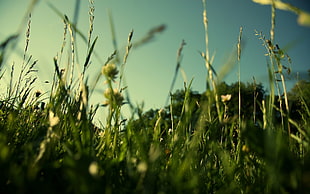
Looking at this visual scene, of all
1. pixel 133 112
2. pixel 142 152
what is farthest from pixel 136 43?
pixel 142 152

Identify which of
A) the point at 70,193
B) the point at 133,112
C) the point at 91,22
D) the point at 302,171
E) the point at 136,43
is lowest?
the point at 70,193

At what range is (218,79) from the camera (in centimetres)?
82

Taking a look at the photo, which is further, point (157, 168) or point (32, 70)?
point (32, 70)

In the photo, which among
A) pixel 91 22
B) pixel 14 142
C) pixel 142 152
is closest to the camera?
pixel 142 152

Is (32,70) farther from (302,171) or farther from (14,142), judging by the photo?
(302,171)

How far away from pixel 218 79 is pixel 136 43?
0.30 metres

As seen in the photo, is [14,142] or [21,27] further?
[14,142]

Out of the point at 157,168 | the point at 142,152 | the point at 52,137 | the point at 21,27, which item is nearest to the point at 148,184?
the point at 142,152

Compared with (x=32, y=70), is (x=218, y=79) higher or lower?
lower

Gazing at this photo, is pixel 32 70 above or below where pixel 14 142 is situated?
above

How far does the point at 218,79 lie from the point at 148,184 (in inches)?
15.8

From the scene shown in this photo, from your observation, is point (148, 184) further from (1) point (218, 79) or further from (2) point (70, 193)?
(1) point (218, 79)

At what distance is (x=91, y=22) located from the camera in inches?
53.2

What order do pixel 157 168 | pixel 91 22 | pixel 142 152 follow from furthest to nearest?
1. pixel 91 22
2. pixel 157 168
3. pixel 142 152
